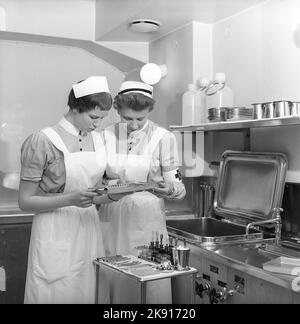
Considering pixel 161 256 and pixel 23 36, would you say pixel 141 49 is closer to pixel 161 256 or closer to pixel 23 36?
pixel 23 36

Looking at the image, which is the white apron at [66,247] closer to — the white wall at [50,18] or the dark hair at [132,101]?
the dark hair at [132,101]

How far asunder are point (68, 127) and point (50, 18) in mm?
489

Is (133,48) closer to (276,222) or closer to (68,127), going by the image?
(68,127)

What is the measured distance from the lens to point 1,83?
1.58m

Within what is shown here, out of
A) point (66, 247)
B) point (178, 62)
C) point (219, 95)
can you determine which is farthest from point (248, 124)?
point (66, 247)

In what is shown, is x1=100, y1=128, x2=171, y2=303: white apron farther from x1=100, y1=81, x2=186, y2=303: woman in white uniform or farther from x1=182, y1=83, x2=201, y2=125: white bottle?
x1=182, y1=83, x2=201, y2=125: white bottle

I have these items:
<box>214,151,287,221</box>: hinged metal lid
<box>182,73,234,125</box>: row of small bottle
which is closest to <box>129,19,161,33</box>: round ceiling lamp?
<box>182,73,234,125</box>: row of small bottle

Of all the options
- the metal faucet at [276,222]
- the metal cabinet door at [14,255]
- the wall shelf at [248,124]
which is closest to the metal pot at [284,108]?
the wall shelf at [248,124]

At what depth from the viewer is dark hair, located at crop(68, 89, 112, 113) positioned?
134 cm

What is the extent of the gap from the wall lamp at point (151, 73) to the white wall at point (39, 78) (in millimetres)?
108

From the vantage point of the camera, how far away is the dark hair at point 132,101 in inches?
60.4

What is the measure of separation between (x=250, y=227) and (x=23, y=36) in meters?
1.14

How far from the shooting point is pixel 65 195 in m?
1.30

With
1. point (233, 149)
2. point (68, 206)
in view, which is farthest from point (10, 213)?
point (233, 149)
